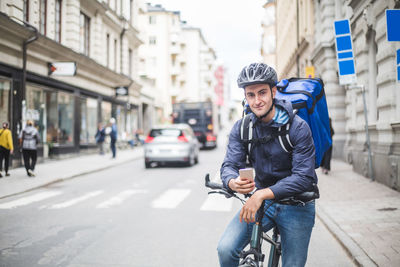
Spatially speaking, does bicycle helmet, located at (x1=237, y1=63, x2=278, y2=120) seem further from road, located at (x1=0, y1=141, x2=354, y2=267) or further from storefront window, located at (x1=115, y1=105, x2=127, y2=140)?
storefront window, located at (x1=115, y1=105, x2=127, y2=140)

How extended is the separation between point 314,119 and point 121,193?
7586 millimetres

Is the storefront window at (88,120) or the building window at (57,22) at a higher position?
the building window at (57,22)

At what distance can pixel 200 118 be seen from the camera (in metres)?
28.6

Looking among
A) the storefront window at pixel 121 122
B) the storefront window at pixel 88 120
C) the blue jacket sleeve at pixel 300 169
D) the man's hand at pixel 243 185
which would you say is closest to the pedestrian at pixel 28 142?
the storefront window at pixel 88 120

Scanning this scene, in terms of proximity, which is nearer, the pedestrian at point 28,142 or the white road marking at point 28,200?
the white road marking at point 28,200

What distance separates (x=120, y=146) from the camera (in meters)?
28.4

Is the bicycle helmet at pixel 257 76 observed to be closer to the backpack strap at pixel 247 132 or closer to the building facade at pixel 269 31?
the backpack strap at pixel 247 132

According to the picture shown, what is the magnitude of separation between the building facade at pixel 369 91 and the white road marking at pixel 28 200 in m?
8.02

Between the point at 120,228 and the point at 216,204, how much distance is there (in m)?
2.67

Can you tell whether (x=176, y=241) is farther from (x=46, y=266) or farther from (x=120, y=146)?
(x=120, y=146)

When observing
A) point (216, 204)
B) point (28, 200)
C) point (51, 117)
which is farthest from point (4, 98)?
point (216, 204)

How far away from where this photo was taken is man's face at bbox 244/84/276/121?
95.9 inches

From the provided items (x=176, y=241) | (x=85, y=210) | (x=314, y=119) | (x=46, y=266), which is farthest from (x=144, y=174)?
(x=314, y=119)

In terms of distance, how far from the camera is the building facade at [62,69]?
14836 mm
